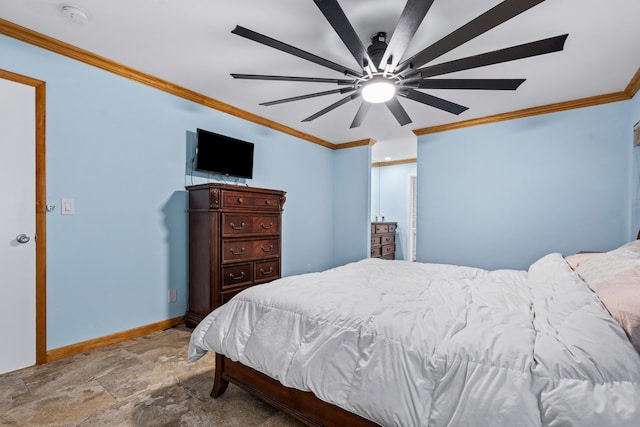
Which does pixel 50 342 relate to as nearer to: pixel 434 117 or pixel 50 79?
pixel 50 79

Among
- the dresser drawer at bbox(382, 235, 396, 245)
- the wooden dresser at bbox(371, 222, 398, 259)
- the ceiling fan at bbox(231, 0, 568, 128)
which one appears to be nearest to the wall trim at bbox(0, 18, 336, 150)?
the ceiling fan at bbox(231, 0, 568, 128)

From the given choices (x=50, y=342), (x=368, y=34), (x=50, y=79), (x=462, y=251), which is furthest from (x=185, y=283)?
(x=462, y=251)

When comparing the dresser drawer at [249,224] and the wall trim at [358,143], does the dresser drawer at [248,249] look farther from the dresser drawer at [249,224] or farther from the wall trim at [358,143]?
the wall trim at [358,143]

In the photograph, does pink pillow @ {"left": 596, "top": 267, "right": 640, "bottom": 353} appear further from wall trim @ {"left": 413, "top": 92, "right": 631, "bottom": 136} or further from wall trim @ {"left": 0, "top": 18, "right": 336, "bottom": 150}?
wall trim @ {"left": 0, "top": 18, "right": 336, "bottom": 150}

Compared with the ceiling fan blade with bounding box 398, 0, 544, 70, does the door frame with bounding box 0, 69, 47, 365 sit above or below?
below

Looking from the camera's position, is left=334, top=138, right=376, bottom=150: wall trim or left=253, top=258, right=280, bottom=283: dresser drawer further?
left=334, top=138, right=376, bottom=150: wall trim

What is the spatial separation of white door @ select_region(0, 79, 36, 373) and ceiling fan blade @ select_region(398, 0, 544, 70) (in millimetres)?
2621

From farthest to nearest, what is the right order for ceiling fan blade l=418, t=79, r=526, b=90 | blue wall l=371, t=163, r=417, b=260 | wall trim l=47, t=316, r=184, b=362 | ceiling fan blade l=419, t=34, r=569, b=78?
blue wall l=371, t=163, r=417, b=260 → wall trim l=47, t=316, r=184, b=362 → ceiling fan blade l=418, t=79, r=526, b=90 → ceiling fan blade l=419, t=34, r=569, b=78

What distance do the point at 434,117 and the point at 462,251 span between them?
5.80 feet

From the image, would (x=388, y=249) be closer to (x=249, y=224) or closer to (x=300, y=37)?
(x=249, y=224)

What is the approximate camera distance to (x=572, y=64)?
257 centimetres

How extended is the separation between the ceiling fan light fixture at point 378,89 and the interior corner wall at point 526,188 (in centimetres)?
232

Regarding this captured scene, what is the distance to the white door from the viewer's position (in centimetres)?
205

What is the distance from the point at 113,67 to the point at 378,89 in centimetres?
223
